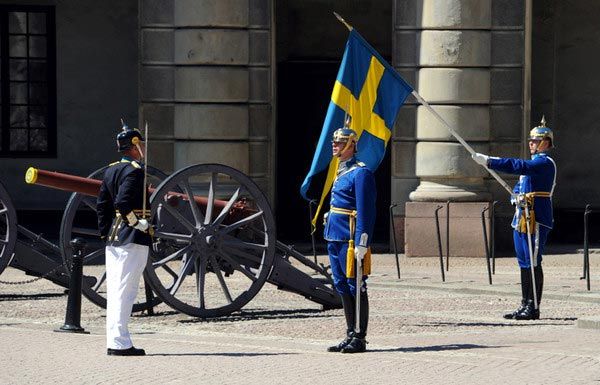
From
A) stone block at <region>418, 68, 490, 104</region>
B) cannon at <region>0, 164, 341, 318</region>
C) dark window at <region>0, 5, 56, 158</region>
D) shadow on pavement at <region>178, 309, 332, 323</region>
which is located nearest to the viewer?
cannon at <region>0, 164, 341, 318</region>

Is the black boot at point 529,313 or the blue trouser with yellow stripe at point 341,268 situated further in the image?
the black boot at point 529,313

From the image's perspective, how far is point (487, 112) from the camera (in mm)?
22078

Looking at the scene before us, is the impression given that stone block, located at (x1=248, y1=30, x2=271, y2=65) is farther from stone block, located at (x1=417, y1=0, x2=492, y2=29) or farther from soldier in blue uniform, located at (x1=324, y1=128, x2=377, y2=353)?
soldier in blue uniform, located at (x1=324, y1=128, x2=377, y2=353)

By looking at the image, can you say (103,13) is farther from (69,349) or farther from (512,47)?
(69,349)

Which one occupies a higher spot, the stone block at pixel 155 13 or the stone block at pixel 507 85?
the stone block at pixel 155 13

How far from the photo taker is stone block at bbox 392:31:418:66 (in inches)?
871

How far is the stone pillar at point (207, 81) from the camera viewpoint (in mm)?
22047

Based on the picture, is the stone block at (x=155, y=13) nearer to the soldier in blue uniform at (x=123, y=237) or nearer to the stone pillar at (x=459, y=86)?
the stone pillar at (x=459, y=86)

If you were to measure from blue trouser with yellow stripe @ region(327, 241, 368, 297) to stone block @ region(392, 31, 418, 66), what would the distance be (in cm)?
894

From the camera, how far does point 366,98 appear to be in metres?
15.2

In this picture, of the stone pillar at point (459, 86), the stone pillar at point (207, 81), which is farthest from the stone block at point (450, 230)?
the stone pillar at point (207, 81)

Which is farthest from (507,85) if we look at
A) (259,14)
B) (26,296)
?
(26,296)

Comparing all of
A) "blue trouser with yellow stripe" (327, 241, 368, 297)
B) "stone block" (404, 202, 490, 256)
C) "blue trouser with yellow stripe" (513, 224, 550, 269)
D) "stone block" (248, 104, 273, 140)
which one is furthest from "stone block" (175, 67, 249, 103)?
"blue trouser with yellow stripe" (327, 241, 368, 297)

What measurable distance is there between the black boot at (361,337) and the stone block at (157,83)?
9538 mm
